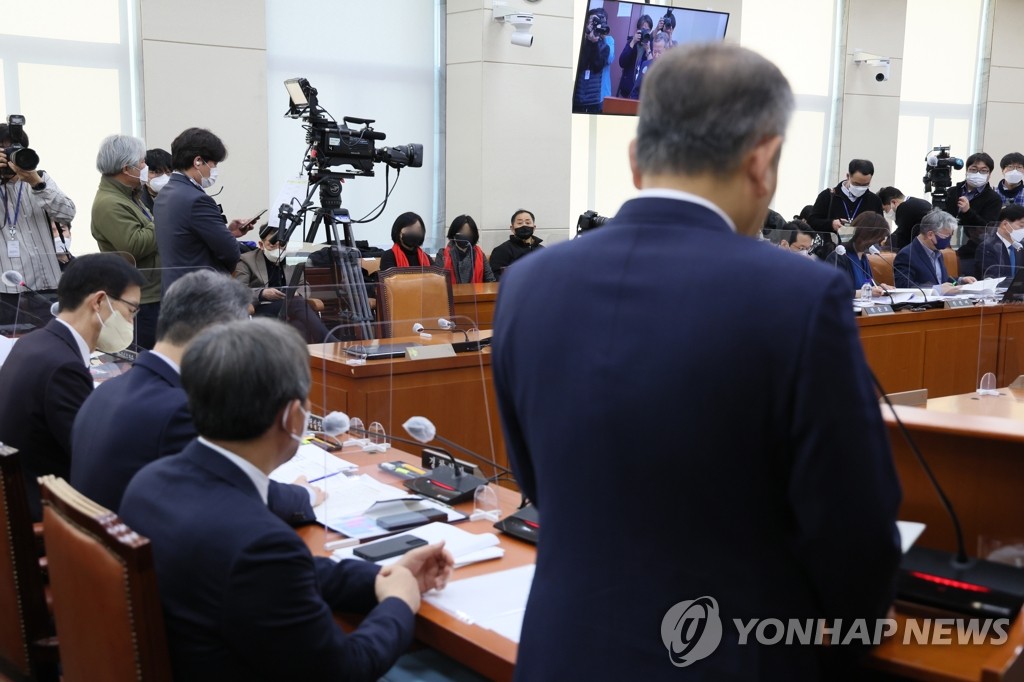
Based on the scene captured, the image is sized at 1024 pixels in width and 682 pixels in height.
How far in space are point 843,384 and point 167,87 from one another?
6.35 m

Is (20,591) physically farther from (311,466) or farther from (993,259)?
(993,259)

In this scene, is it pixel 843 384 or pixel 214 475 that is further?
pixel 214 475

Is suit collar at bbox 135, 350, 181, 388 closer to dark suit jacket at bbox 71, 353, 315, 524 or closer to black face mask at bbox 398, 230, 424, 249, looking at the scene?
dark suit jacket at bbox 71, 353, 315, 524

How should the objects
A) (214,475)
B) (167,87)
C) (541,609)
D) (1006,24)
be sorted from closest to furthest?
(541,609), (214,475), (167,87), (1006,24)

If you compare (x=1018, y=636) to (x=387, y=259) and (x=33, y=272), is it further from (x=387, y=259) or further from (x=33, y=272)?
(x=387, y=259)

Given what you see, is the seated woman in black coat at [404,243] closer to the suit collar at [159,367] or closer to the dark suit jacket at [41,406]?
the dark suit jacket at [41,406]

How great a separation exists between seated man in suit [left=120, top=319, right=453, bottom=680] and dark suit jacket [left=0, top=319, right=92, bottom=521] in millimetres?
Answer: 978

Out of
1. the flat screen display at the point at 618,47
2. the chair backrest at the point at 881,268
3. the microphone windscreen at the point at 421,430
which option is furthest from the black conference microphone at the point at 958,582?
the flat screen display at the point at 618,47

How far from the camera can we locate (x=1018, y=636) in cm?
124

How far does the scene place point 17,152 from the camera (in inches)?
171

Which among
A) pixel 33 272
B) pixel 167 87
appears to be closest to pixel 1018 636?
pixel 33 272

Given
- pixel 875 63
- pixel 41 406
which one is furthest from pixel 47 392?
pixel 875 63

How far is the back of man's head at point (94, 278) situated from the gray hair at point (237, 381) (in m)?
1.33

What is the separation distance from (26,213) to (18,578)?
3.13 m
